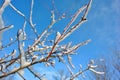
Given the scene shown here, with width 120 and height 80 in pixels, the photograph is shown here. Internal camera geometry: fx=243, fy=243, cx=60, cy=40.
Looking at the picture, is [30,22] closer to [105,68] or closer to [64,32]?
[64,32]

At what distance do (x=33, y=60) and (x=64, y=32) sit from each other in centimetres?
23

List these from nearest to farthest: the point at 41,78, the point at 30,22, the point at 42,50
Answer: the point at 41,78
the point at 30,22
the point at 42,50

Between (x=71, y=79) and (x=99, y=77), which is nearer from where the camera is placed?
(x=71, y=79)

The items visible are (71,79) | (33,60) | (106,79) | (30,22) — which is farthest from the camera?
(106,79)

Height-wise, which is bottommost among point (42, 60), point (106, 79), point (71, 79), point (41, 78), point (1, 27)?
point (106, 79)

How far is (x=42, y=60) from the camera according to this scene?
4.44 ft

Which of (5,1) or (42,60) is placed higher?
(5,1)

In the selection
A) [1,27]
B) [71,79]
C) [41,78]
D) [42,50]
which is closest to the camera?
[1,27]

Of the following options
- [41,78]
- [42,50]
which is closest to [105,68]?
[42,50]

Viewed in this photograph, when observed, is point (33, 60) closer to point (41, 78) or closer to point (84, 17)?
point (41, 78)

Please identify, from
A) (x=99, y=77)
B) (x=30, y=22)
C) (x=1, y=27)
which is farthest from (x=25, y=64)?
(x=99, y=77)

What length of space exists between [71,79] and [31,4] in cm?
72

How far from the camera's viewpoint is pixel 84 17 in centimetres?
131

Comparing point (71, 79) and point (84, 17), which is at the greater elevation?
point (84, 17)
